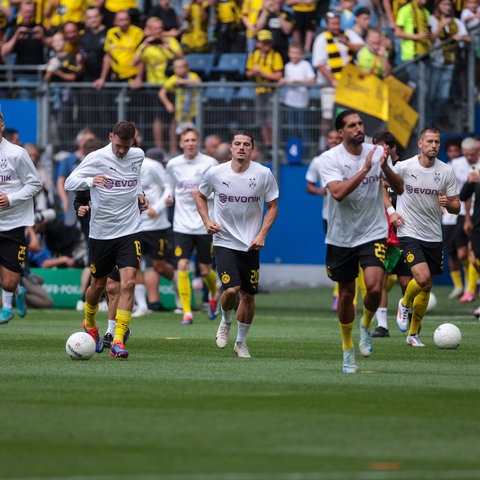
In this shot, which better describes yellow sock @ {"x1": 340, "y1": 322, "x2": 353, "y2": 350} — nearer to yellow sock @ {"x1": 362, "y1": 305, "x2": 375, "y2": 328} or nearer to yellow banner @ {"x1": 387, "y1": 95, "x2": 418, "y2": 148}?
yellow sock @ {"x1": 362, "y1": 305, "x2": 375, "y2": 328}

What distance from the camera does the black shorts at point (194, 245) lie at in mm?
21422

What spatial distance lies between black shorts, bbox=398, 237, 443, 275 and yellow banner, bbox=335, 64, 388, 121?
6.41m

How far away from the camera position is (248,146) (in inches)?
594

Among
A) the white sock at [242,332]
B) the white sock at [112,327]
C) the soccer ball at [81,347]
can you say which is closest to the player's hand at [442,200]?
the white sock at [242,332]

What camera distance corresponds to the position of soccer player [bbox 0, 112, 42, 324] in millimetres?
16578

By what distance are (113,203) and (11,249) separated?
8.12 ft

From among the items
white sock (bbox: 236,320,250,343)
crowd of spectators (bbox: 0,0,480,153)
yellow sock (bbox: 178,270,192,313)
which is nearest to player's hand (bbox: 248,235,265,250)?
white sock (bbox: 236,320,250,343)

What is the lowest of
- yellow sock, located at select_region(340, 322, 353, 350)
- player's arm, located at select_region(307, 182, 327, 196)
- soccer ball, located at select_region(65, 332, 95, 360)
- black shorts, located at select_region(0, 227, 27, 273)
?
player's arm, located at select_region(307, 182, 327, 196)

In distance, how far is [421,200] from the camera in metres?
16.7

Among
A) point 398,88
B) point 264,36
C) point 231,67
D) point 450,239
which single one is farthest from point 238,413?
point 231,67

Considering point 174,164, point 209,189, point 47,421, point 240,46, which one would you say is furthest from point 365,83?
point 47,421

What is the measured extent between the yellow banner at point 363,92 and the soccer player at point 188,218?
266cm

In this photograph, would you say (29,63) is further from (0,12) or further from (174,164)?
(174,164)

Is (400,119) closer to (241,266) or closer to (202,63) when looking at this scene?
(202,63)
